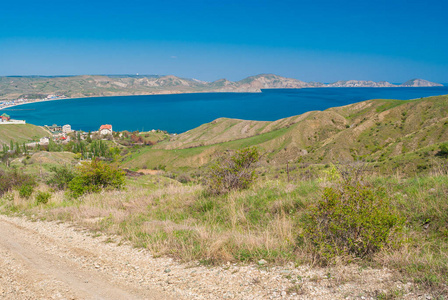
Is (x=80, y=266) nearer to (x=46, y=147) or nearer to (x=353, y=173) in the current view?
(x=353, y=173)

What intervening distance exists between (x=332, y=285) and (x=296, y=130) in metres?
70.5

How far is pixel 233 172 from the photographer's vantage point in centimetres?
1014

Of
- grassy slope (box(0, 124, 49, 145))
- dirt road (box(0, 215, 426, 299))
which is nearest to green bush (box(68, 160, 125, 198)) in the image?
dirt road (box(0, 215, 426, 299))

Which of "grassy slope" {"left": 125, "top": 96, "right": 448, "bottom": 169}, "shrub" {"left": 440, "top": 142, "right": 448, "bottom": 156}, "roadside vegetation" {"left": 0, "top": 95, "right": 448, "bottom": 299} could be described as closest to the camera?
"roadside vegetation" {"left": 0, "top": 95, "right": 448, "bottom": 299}

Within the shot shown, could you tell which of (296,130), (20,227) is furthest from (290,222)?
(296,130)

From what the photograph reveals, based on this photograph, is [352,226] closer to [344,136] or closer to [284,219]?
[284,219]

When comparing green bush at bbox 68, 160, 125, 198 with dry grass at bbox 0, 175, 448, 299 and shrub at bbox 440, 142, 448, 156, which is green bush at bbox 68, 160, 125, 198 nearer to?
dry grass at bbox 0, 175, 448, 299

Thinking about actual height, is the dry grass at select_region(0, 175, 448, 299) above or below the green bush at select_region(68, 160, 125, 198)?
above

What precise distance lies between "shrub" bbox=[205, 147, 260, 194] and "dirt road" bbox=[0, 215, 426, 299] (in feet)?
13.8

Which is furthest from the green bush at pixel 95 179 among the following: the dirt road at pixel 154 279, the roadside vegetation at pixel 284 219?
the dirt road at pixel 154 279

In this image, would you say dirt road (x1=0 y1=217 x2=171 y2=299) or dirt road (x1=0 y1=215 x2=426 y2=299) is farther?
dirt road (x1=0 y1=217 x2=171 y2=299)

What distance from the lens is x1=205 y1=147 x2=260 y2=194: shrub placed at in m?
9.74

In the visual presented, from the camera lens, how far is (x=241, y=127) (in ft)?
333

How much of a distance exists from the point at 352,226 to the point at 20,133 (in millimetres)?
168102
